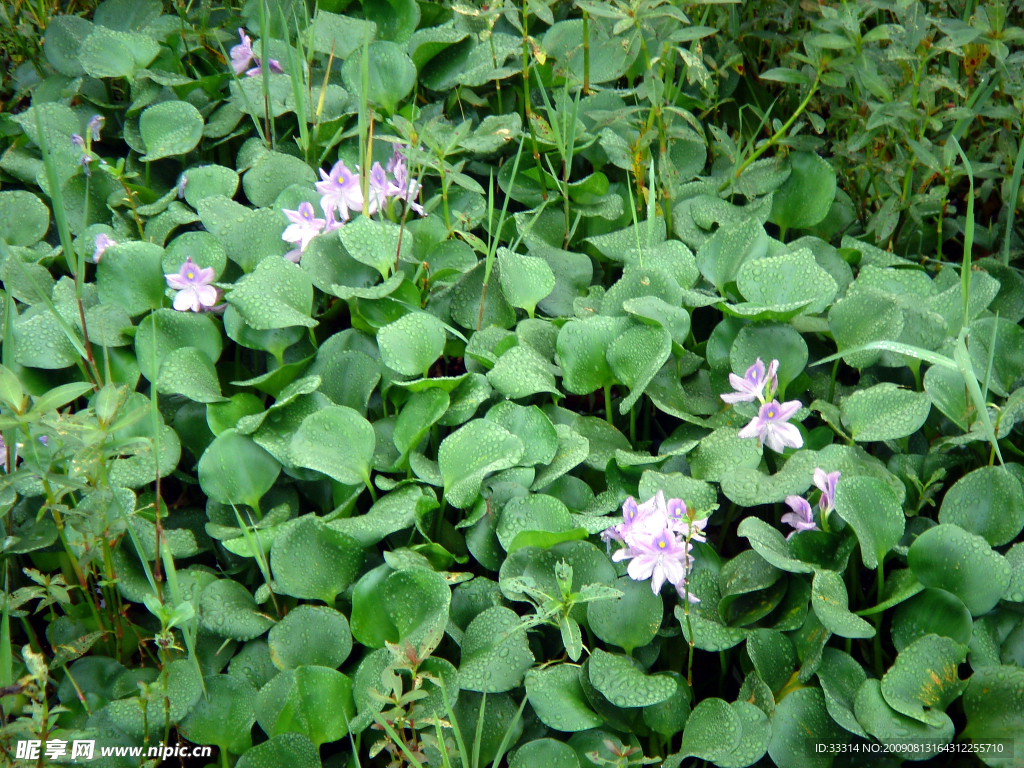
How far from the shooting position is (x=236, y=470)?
161 centimetres

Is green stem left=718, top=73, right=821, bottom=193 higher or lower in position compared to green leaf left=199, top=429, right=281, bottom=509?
higher

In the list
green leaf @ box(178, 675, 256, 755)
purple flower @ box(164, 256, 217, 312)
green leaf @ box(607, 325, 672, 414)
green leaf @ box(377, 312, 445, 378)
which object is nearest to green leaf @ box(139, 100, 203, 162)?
purple flower @ box(164, 256, 217, 312)

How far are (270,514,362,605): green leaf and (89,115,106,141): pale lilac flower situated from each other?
1368 mm

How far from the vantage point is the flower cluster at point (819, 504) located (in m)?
1.44

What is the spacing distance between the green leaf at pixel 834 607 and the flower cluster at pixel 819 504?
0.35ft

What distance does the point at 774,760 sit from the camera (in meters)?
1.28

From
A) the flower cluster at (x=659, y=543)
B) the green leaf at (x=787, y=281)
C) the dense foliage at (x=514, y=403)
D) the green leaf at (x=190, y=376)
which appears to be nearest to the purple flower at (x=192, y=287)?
the dense foliage at (x=514, y=403)

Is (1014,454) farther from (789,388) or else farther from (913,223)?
(913,223)

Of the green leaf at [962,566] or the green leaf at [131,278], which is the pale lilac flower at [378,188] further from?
the green leaf at [962,566]

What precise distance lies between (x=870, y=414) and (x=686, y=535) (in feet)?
1.77

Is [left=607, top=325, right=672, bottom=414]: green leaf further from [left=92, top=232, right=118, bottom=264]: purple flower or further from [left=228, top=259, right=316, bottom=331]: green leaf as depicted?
[left=92, top=232, right=118, bottom=264]: purple flower

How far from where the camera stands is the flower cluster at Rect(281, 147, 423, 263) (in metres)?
1.92

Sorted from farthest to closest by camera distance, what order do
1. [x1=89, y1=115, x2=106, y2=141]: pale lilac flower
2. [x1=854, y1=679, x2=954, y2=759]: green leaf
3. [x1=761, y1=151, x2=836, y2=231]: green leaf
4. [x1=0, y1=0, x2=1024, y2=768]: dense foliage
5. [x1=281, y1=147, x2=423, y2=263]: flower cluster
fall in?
[x1=89, y1=115, x2=106, y2=141]: pale lilac flower, [x1=761, y1=151, x2=836, y2=231]: green leaf, [x1=281, y1=147, x2=423, y2=263]: flower cluster, [x1=0, y1=0, x2=1024, y2=768]: dense foliage, [x1=854, y1=679, x2=954, y2=759]: green leaf

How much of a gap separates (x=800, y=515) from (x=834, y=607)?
0.21m
